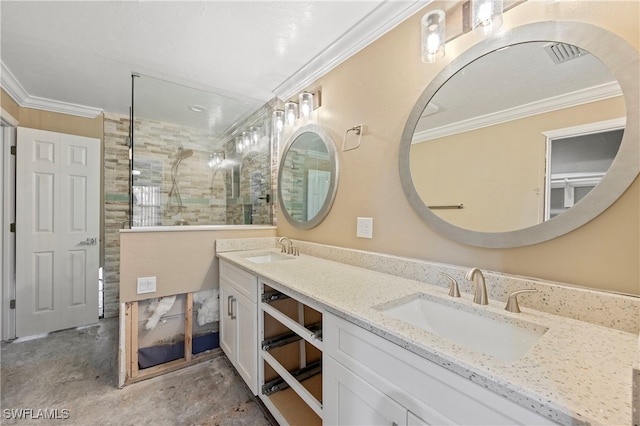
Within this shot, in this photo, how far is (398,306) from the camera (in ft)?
3.50

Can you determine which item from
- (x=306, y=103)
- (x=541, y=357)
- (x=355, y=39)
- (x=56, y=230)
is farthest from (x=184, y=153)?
(x=541, y=357)

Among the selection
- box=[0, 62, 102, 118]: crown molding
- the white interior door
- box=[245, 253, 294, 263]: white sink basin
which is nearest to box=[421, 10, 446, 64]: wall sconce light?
box=[245, 253, 294, 263]: white sink basin

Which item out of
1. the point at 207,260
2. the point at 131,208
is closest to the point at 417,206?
the point at 207,260

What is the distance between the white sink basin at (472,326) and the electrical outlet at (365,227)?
1.85 feet

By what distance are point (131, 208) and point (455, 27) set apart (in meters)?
2.50

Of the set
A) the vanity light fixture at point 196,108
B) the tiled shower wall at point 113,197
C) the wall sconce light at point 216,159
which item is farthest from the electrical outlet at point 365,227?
the tiled shower wall at point 113,197

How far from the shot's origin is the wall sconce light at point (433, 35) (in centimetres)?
121

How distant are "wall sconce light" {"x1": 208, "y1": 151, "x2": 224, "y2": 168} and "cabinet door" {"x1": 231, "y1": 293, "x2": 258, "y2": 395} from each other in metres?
1.65

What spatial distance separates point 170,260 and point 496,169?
2.20 m

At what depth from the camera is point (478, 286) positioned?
1.03 m

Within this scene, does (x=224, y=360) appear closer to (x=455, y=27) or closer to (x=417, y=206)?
(x=417, y=206)

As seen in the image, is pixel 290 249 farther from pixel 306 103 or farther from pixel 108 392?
pixel 108 392

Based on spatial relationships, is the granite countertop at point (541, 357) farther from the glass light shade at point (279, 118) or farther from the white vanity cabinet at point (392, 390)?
the glass light shade at point (279, 118)

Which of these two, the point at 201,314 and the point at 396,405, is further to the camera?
the point at 201,314
